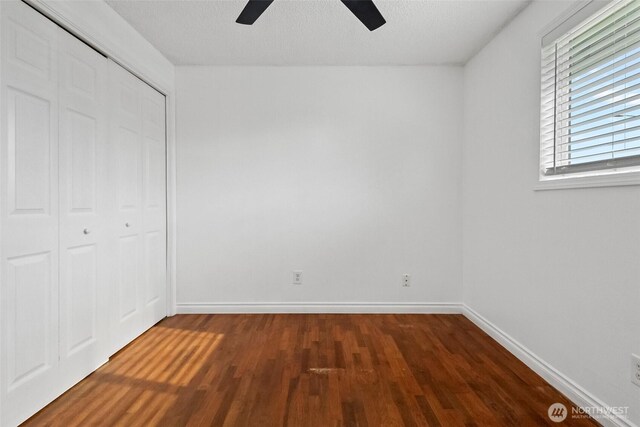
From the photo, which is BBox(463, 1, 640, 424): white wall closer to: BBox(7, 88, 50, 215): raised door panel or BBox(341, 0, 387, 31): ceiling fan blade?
BBox(341, 0, 387, 31): ceiling fan blade

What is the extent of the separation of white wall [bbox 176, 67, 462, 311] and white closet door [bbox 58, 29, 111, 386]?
1102mm

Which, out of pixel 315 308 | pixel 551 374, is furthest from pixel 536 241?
pixel 315 308

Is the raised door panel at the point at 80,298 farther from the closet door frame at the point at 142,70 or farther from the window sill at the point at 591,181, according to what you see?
the window sill at the point at 591,181

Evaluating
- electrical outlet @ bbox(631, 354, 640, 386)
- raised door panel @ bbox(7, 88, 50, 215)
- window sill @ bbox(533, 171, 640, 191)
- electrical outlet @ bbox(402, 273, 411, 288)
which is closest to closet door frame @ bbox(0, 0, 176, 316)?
raised door panel @ bbox(7, 88, 50, 215)

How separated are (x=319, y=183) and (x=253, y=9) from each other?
1.86m

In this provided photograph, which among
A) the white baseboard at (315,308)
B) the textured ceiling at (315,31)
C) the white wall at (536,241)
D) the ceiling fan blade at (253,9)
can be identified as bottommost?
the white baseboard at (315,308)

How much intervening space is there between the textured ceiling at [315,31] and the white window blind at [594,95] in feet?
2.11

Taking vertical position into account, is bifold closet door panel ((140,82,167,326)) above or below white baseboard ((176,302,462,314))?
above

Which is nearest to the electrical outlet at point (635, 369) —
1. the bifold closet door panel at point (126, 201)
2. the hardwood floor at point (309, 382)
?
the hardwood floor at point (309, 382)

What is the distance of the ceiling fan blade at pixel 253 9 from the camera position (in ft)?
5.68

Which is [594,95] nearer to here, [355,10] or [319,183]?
[355,10]

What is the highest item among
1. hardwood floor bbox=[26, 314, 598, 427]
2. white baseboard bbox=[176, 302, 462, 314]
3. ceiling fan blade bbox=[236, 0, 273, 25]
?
ceiling fan blade bbox=[236, 0, 273, 25]

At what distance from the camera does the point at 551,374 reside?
2.07 m

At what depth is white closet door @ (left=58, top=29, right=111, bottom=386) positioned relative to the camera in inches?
78.9
